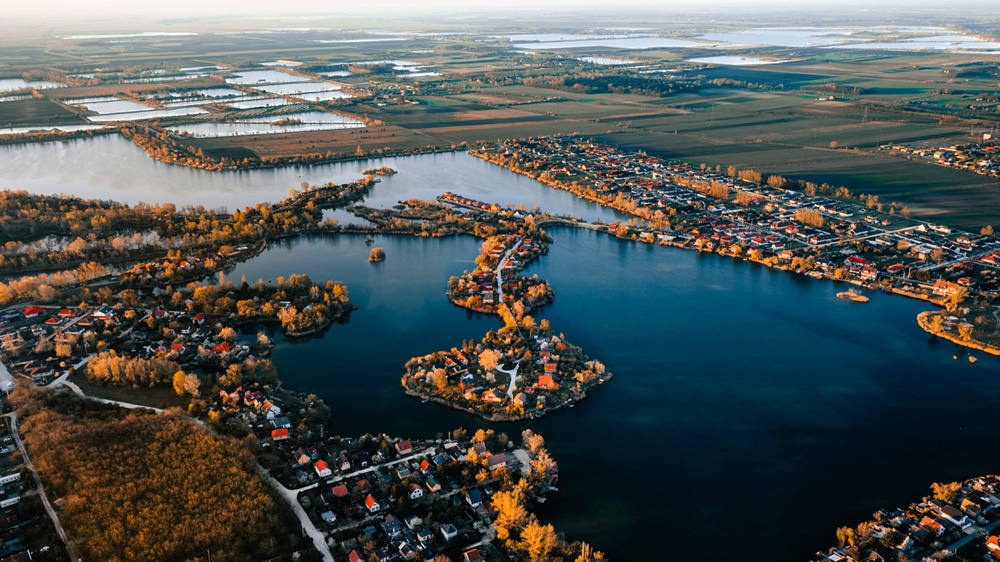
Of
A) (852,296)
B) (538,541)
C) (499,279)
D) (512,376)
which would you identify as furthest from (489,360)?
(852,296)

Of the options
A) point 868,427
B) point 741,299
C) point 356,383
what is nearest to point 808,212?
point 741,299

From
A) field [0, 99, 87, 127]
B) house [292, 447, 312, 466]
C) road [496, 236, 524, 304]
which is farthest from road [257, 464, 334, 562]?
field [0, 99, 87, 127]

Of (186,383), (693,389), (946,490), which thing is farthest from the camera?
(693,389)

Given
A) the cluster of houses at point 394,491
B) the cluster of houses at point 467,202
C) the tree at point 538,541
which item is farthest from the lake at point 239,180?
the tree at point 538,541

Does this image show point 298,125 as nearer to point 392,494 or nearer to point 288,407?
point 288,407

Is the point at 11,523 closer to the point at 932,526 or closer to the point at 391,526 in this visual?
the point at 391,526

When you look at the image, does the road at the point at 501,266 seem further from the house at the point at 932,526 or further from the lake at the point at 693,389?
the house at the point at 932,526
